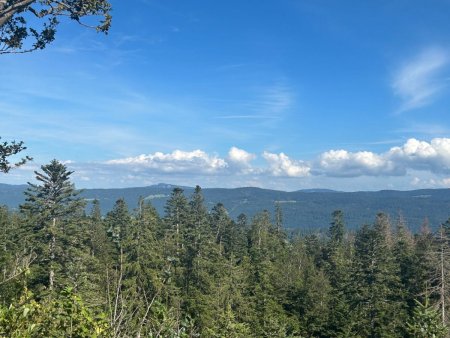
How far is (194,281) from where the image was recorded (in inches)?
1754

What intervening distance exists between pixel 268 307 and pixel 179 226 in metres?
23.9

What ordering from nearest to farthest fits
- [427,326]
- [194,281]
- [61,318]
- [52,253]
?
[61,318] → [427,326] → [52,253] → [194,281]

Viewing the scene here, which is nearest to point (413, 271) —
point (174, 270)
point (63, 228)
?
point (174, 270)

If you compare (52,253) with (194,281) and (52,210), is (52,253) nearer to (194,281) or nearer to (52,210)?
(52,210)

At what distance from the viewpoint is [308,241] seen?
283 feet

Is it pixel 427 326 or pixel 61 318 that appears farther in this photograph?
pixel 427 326

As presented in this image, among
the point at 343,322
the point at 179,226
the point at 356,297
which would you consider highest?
the point at 179,226

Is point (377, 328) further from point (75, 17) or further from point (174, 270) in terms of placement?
point (75, 17)

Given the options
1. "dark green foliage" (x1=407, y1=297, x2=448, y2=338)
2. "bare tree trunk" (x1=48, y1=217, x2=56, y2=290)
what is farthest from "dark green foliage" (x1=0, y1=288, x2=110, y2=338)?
"bare tree trunk" (x1=48, y1=217, x2=56, y2=290)

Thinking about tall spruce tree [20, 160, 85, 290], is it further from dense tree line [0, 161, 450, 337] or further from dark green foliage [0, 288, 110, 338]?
dark green foliage [0, 288, 110, 338]

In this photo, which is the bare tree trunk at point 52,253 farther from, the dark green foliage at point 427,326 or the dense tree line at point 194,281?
the dark green foliage at point 427,326

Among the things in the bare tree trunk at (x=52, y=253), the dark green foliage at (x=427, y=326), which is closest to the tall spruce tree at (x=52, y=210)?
the bare tree trunk at (x=52, y=253)

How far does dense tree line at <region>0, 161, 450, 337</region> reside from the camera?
448 inches

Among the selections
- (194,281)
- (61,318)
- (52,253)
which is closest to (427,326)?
(61,318)
